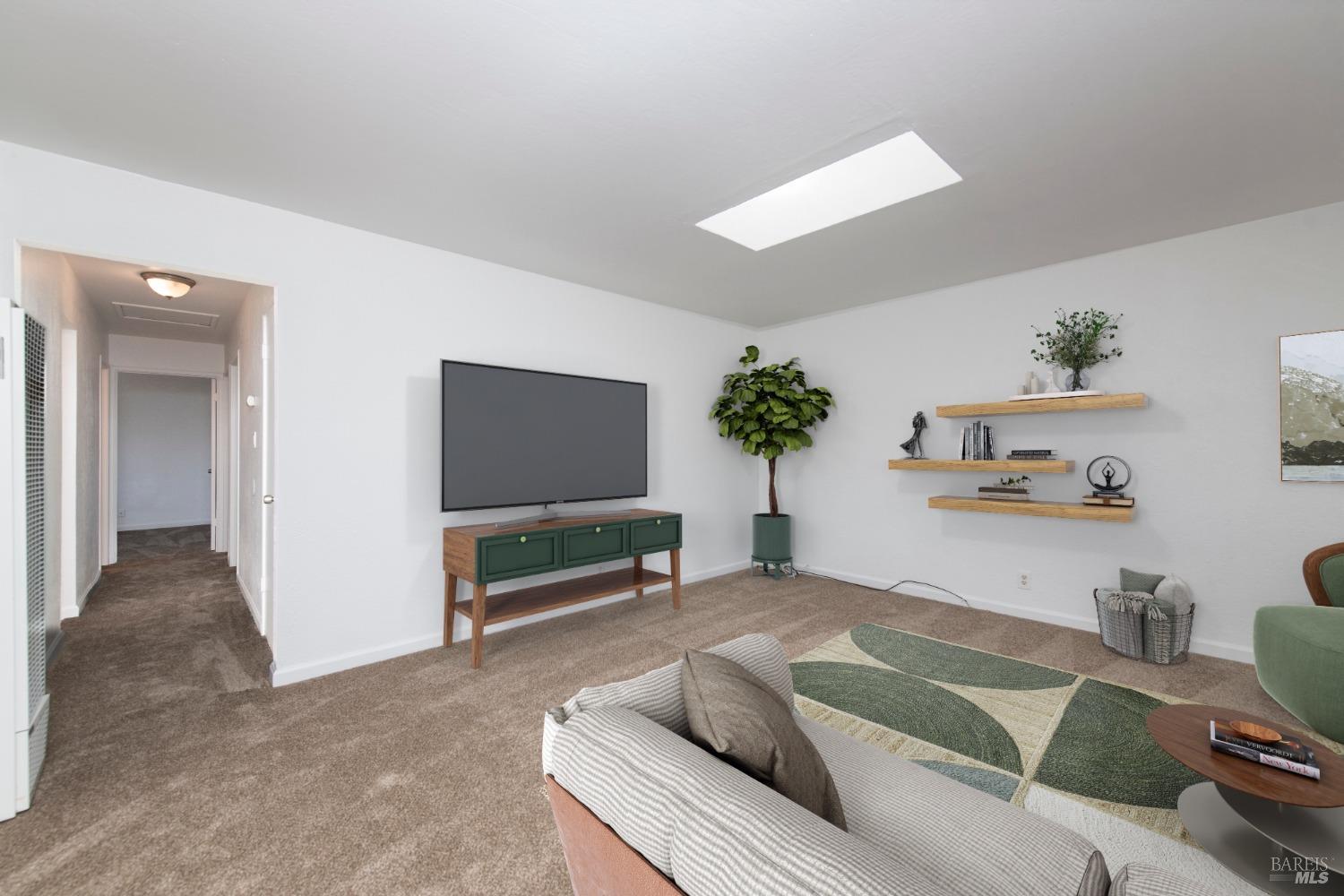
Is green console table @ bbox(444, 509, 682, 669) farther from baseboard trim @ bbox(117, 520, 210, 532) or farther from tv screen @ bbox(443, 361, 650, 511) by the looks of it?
baseboard trim @ bbox(117, 520, 210, 532)

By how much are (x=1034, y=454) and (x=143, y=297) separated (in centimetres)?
675

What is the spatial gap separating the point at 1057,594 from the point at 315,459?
466 centimetres

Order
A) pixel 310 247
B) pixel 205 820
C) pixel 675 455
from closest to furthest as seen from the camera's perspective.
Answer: pixel 205 820, pixel 310 247, pixel 675 455

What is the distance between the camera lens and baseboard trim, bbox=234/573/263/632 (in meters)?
3.76

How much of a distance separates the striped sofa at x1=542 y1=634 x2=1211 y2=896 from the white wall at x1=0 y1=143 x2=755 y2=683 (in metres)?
2.49

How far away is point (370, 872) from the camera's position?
1.65 m

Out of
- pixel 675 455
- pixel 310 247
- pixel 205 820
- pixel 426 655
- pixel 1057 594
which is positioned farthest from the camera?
pixel 675 455

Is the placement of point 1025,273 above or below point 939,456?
above

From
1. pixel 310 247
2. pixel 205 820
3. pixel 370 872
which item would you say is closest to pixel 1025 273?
pixel 310 247

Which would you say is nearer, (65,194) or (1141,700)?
(65,194)

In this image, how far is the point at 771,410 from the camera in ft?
16.2

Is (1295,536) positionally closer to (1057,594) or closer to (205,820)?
(1057,594)

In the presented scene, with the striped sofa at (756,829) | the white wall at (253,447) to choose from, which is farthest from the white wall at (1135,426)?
the white wall at (253,447)

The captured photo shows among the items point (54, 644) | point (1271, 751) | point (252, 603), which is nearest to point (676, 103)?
point (1271, 751)
